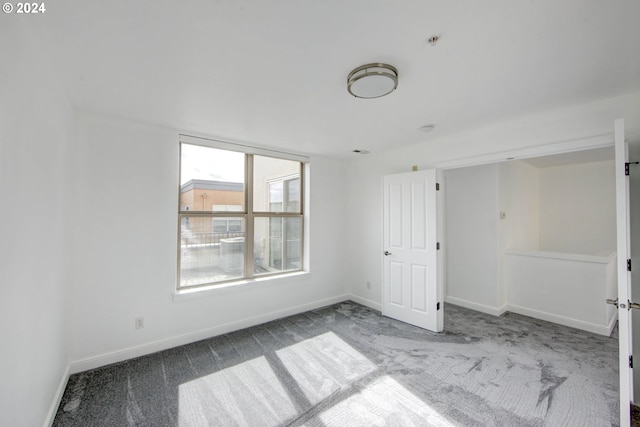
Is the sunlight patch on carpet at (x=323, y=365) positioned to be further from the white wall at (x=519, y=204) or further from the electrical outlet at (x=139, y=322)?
the white wall at (x=519, y=204)

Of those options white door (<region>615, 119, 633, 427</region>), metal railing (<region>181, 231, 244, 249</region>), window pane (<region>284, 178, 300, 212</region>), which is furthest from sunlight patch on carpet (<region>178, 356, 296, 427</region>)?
window pane (<region>284, 178, 300, 212</region>)

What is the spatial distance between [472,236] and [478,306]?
3.49 feet

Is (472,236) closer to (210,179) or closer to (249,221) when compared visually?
(249,221)

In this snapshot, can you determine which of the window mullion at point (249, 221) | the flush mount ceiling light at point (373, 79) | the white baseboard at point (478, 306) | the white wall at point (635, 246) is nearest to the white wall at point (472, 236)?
the white baseboard at point (478, 306)

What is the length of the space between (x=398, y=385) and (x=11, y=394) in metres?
2.43

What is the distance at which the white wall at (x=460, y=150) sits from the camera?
2.22m

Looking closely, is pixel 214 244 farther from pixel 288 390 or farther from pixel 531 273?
pixel 531 273

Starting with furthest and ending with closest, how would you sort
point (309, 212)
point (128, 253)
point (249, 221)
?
point (309, 212)
point (249, 221)
point (128, 253)

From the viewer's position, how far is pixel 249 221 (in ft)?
11.7

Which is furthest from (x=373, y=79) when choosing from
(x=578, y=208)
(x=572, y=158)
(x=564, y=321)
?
(x=578, y=208)

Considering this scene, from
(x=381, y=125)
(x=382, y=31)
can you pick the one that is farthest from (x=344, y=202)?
(x=382, y=31)

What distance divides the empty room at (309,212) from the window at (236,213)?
3cm

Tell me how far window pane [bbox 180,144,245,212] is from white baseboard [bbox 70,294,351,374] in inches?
57.0

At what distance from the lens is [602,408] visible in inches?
76.0
